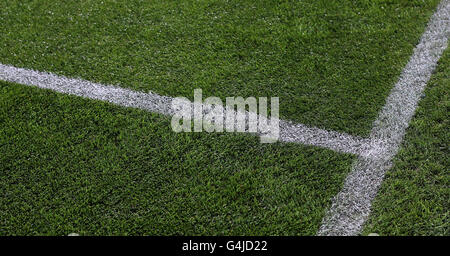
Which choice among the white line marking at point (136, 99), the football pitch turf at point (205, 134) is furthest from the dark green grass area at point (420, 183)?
the white line marking at point (136, 99)

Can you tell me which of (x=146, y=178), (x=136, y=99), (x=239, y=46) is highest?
(x=239, y=46)

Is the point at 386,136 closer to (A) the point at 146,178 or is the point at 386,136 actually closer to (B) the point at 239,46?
(B) the point at 239,46

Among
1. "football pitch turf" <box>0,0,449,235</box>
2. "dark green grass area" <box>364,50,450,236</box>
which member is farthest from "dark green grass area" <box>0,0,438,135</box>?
"dark green grass area" <box>364,50,450,236</box>

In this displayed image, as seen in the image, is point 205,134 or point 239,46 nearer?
point 205,134

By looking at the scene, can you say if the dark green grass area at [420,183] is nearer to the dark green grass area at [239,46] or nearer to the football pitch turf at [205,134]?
the football pitch turf at [205,134]

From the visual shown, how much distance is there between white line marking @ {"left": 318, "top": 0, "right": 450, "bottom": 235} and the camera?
8.07ft

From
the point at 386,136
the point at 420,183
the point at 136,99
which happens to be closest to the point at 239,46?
the point at 136,99

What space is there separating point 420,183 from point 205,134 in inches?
47.8

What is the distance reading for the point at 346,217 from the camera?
246 centimetres

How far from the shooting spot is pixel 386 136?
2797 mm

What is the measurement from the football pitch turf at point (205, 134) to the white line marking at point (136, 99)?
0.05 metres

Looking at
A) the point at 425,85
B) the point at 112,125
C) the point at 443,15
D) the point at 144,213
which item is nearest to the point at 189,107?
the point at 112,125
